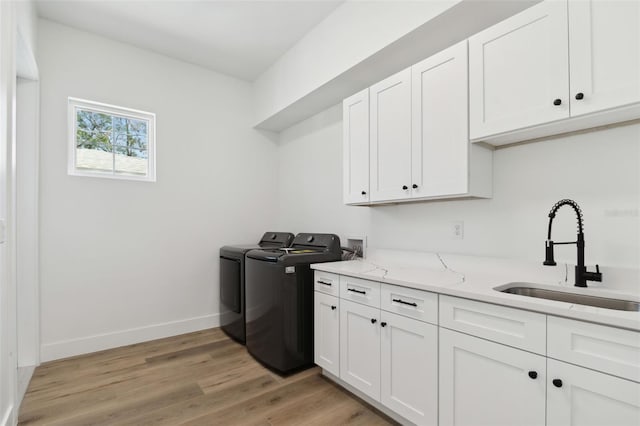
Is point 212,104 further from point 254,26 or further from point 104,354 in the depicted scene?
point 104,354

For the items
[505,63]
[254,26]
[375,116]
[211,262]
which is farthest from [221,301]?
[505,63]

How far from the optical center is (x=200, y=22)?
277cm

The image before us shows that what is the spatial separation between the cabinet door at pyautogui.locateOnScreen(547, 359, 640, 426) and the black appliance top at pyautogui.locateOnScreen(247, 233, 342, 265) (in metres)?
1.62

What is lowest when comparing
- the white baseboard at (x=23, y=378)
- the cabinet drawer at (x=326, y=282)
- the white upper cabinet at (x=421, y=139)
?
the white baseboard at (x=23, y=378)

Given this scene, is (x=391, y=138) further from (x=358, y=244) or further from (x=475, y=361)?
(x=475, y=361)

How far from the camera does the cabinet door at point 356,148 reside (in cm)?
240

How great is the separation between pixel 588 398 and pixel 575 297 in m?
0.54

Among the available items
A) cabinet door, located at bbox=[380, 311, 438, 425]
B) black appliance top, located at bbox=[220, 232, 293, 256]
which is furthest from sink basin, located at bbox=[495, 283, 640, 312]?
black appliance top, located at bbox=[220, 232, 293, 256]

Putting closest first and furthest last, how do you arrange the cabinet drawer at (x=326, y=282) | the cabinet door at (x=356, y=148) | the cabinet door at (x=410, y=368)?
the cabinet door at (x=410, y=368), the cabinet drawer at (x=326, y=282), the cabinet door at (x=356, y=148)

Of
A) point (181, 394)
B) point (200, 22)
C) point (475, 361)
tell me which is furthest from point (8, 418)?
point (200, 22)

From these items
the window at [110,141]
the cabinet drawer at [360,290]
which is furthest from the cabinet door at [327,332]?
the window at [110,141]

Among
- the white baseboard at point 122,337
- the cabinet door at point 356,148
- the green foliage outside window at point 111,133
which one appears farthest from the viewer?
the green foliage outside window at point 111,133

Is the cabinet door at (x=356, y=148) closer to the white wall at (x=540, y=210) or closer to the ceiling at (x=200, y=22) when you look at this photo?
the white wall at (x=540, y=210)

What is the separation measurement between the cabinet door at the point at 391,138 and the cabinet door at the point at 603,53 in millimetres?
874
